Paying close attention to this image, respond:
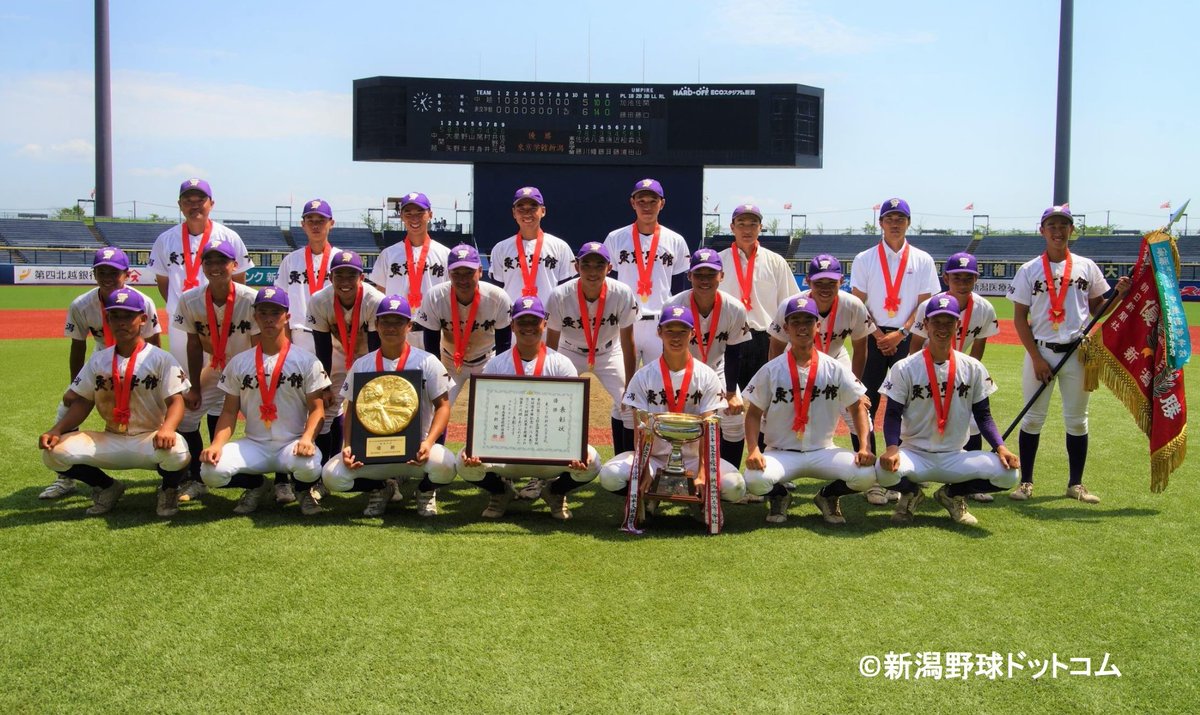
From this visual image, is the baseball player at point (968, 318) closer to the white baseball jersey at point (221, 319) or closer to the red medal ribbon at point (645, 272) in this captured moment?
the red medal ribbon at point (645, 272)

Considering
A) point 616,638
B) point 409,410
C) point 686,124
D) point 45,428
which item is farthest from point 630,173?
point 616,638

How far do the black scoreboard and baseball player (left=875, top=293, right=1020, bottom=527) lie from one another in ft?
70.4

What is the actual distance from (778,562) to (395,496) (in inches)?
104

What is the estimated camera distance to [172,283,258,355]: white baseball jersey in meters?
6.03

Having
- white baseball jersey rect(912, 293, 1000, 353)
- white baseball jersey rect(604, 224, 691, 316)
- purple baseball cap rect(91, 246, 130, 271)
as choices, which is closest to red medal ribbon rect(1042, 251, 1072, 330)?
white baseball jersey rect(912, 293, 1000, 353)

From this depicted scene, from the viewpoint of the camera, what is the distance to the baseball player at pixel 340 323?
19.9ft

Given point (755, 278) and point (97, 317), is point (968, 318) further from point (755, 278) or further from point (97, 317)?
point (97, 317)

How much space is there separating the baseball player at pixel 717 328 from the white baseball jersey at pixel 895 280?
1.07m

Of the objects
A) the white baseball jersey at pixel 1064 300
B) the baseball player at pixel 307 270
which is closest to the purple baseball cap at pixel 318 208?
the baseball player at pixel 307 270

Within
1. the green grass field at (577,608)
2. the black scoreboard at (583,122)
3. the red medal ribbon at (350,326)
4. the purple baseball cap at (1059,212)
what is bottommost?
→ the green grass field at (577,608)

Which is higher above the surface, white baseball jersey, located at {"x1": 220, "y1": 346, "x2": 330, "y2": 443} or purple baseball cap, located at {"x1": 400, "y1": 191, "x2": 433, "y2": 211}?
purple baseball cap, located at {"x1": 400, "y1": 191, "x2": 433, "y2": 211}

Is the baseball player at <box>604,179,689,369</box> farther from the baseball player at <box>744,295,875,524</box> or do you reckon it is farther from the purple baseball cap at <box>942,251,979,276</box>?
the purple baseball cap at <box>942,251,979,276</box>

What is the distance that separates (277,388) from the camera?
5.67 meters

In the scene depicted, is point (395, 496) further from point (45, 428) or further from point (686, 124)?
point (686, 124)
